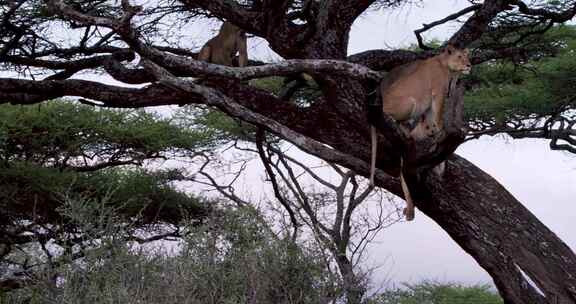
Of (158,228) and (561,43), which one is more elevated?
(561,43)

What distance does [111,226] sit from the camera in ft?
18.4

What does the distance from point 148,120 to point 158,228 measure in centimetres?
151

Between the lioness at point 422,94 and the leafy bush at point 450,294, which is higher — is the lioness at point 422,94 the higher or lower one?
the lower one

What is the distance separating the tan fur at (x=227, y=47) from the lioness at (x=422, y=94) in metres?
2.02

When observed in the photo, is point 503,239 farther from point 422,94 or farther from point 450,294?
point 450,294

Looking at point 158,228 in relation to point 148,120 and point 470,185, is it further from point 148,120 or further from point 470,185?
point 470,185

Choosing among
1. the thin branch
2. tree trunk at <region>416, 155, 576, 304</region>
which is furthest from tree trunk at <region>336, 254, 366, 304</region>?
the thin branch

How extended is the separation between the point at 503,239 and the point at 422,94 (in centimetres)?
97

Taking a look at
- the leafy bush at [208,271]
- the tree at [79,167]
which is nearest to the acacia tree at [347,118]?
the leafy bush at [208,271]

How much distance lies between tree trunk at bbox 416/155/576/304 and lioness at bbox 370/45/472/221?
1.28 ft

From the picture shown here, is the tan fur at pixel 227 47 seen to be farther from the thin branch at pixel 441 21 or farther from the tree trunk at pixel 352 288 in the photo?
the tree trunk at pixel 352 288

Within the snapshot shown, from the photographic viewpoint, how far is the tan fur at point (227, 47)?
23.2 feet

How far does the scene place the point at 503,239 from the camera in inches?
212

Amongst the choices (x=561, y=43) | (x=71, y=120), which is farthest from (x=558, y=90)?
(x=71, y=120)
